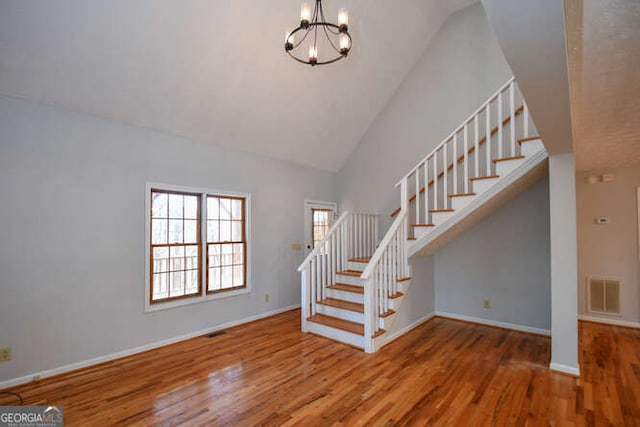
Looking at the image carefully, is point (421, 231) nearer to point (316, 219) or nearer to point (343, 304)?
point (343, 304)

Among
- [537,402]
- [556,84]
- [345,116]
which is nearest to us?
[556,84]

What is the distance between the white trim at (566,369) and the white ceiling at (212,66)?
14.8ft

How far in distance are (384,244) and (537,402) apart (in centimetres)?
202

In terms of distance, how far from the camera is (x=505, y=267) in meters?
4.57

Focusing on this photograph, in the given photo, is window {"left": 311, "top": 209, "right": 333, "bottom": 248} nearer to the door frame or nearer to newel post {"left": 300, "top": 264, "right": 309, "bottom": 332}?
the door frame

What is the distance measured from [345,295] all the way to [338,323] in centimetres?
51

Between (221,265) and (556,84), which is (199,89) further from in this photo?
(556,84)

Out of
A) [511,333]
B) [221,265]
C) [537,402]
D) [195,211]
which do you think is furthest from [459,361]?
[195,211]

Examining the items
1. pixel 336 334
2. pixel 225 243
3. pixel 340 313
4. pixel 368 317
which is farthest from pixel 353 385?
pixel 225 243

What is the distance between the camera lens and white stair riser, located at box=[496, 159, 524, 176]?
3.35 m

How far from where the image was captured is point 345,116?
5617mm

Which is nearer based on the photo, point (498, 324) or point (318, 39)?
point (318, 39)

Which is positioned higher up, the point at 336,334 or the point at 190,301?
the point at 190,301

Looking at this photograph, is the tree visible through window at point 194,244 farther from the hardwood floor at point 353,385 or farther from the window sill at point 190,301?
the hardwood floor at point 353,385
